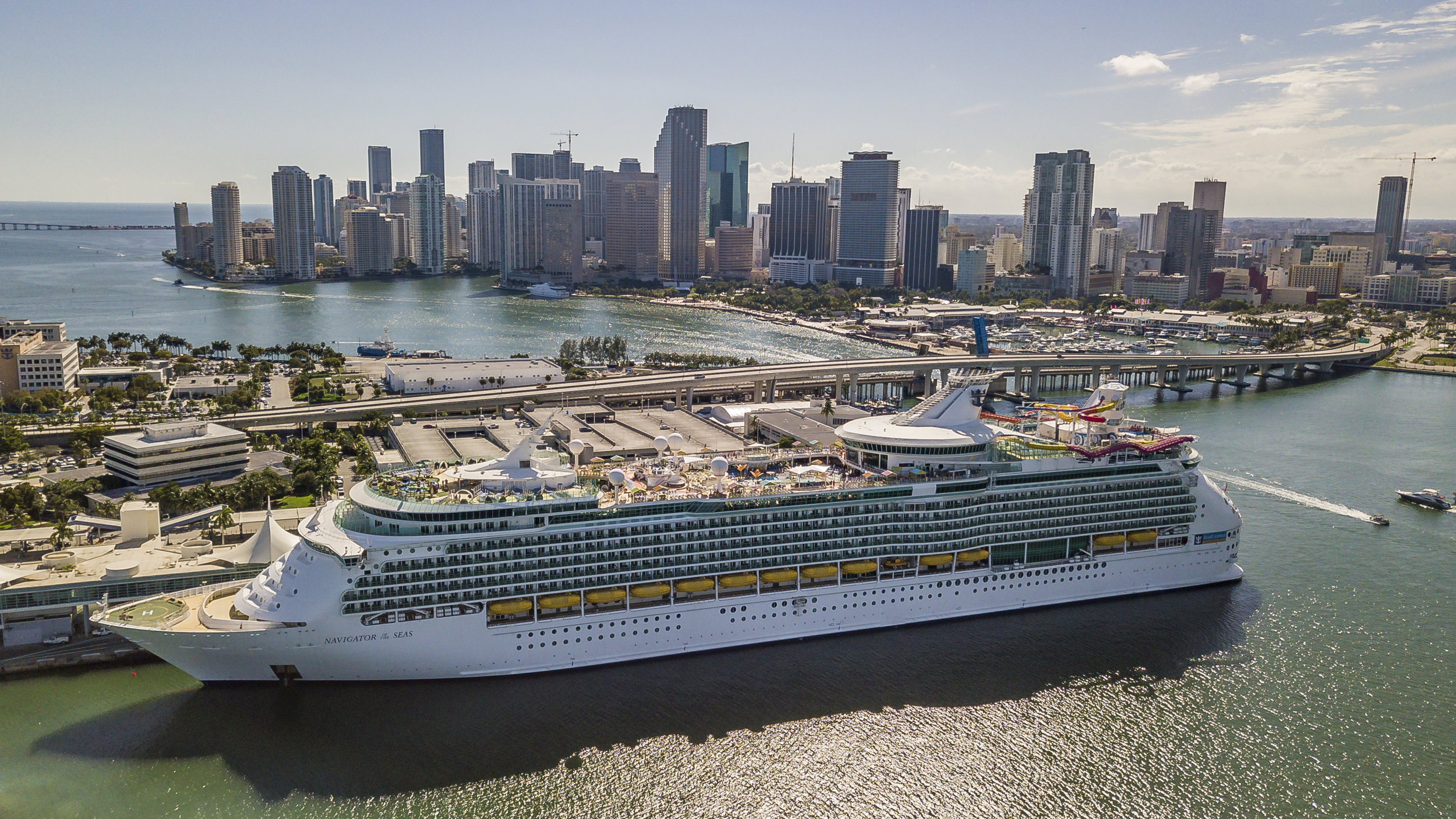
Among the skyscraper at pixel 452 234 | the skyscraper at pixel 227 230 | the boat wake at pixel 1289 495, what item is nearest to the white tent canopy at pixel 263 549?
the boat wake at pixel 1289 495

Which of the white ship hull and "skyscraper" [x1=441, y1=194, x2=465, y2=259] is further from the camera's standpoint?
"skyscraper" [x1=441, y1=194, x2=465, y2=259]

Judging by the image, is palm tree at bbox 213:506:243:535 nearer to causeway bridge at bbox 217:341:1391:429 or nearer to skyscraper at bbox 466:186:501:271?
causeway bridge at bbox 217:341:1391:429

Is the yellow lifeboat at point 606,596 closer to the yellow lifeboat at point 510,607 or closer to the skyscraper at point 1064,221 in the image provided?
the yellow lifeboat at point 510,607

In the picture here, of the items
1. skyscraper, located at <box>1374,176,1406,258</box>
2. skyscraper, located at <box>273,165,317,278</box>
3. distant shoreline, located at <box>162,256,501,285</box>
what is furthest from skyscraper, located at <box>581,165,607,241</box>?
skyscraper, located at <box>1374,176,1406,258</box>

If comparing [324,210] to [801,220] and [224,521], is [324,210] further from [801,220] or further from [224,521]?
[224,521]

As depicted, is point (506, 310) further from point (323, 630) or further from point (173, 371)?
point (323, 630)

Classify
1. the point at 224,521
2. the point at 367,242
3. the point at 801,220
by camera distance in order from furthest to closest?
the point at 801,220 → the point at 367,242 → the point at 224,521

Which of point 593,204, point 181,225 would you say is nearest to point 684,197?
point 593,204
